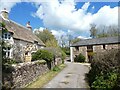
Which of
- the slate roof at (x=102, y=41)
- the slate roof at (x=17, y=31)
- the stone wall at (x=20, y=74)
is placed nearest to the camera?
the stone wall at (x=20, y=74)

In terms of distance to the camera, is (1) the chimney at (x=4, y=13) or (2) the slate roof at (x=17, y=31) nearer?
(2) the slate roof at (x=17, y=31)

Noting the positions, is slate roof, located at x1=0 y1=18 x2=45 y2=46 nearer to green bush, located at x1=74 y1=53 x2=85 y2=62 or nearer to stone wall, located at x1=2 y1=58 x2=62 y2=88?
stone wall, located at x1=2 y1=58 x2=62 y2=88

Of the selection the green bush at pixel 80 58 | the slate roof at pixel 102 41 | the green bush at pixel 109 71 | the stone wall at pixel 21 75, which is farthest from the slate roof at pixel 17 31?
the slate roof at pixel 102 41

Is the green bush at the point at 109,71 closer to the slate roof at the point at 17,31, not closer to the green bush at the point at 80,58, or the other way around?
the slate roof at the point at 17,31

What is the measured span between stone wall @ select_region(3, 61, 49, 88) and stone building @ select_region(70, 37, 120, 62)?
31370mm

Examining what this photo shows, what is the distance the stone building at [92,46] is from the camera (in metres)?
47.7

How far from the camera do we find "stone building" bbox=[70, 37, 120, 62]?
47.7 m

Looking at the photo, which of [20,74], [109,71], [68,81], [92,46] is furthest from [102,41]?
[20,74]

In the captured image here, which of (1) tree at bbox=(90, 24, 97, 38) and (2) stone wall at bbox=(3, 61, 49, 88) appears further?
(1) tree at bbox=(90, 24, 97, 38)

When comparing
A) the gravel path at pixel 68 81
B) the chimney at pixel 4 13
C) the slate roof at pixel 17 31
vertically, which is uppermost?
the chimney at pixel 4 13

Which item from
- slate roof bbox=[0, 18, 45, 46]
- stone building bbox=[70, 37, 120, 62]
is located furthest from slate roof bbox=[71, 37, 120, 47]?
slate roof bbox=[0, 18, 45, 46]

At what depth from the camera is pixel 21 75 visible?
14.5 m

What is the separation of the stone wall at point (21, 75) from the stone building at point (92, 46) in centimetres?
3137

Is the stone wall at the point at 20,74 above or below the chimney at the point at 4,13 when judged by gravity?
below
